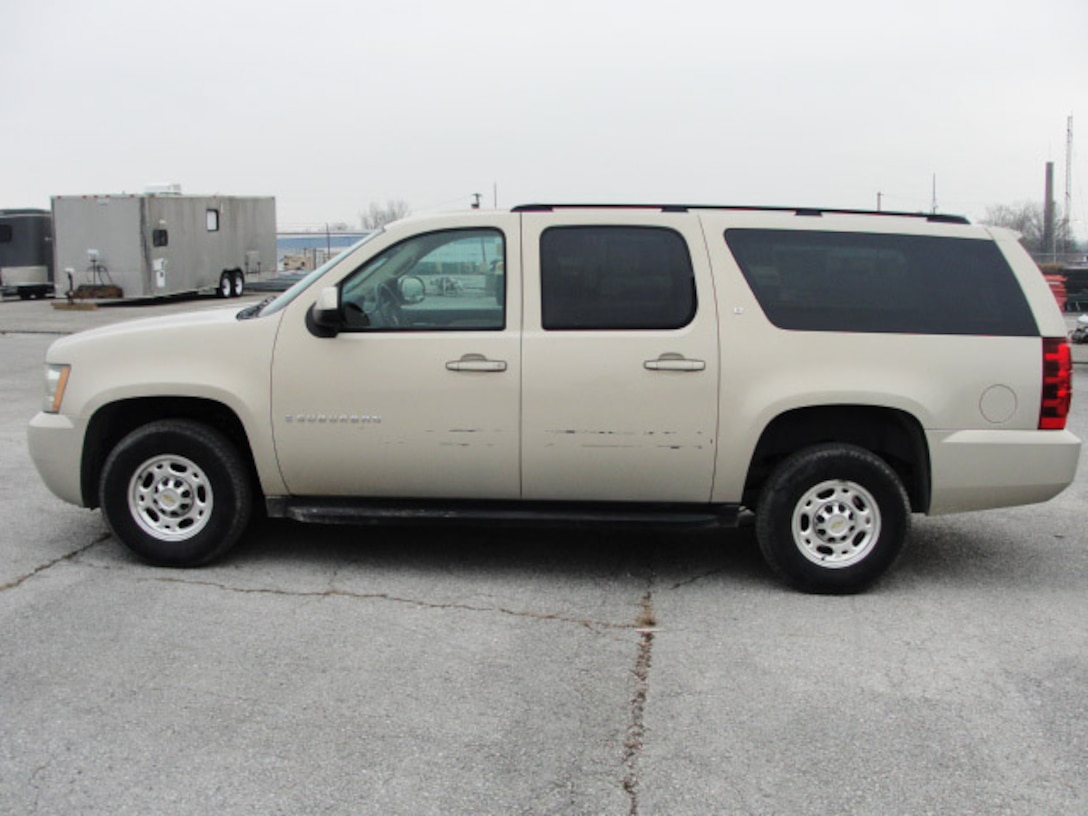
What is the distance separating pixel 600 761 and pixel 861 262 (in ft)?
9.91

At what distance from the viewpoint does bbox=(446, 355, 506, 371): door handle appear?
5539 millimetres

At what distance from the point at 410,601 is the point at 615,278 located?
1879mm

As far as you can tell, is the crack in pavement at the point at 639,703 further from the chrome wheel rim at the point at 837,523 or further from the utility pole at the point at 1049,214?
the utility pole at the point at 1049,214

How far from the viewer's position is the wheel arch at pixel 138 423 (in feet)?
19.5

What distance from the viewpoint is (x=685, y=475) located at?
5.59 m

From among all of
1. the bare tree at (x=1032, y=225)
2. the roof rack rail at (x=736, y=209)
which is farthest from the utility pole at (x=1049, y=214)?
the roof rack rail at (x=736, y=209)

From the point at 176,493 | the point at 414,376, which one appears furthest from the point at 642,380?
the point at 176,493

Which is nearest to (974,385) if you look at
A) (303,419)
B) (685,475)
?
(685,475)

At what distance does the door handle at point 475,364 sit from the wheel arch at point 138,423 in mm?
1203

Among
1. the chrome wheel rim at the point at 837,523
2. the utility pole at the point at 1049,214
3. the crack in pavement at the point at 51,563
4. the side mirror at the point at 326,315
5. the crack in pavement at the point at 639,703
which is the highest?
the utility pole at the point at 1049,214

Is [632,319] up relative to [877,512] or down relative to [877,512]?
up

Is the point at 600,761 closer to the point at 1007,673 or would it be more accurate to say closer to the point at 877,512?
the point at 1007,673

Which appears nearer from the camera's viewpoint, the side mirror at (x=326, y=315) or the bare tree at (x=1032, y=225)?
the side mirror at (x=326, y=315)

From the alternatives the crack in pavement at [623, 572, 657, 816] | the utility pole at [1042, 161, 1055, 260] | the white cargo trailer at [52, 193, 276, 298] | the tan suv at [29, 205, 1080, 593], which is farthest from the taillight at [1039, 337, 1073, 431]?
the utility pole at [1042, 161, 1055, 260]
